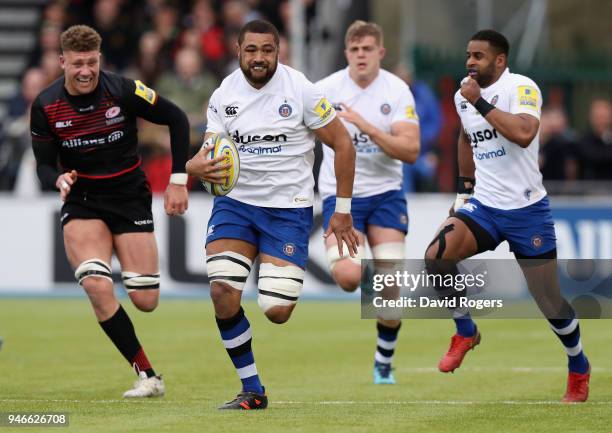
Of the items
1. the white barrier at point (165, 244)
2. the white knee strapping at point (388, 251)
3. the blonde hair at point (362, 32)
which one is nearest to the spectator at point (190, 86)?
the white barrier at point (165, 244)

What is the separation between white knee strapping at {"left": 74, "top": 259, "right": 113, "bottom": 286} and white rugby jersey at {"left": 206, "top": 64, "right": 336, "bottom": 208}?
4.42ft

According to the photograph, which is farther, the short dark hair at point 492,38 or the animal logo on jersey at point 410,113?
the animal logo on jersey at point 410,113

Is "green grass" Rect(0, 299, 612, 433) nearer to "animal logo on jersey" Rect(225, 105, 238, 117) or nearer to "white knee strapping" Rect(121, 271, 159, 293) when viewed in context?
"white knee strapping" Rect(121, 271, 159, 293)

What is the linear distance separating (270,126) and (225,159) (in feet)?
1.56

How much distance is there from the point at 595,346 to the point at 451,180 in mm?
6791

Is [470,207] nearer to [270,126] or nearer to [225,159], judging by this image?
[270,126]

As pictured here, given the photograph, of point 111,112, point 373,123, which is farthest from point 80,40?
point 373,123

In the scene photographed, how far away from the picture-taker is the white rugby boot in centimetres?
1047

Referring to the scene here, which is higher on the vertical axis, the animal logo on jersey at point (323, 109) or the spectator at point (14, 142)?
the animal logo on jersey at point (323, 109)

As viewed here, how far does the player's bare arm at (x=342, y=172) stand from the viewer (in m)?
9.70

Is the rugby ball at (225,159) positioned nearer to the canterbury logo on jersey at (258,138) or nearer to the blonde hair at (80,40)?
the canterbury logo on jersey at (258,138)

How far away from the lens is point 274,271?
974 cm

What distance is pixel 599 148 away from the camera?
2023cm

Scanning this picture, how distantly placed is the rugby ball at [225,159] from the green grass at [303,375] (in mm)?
1491
